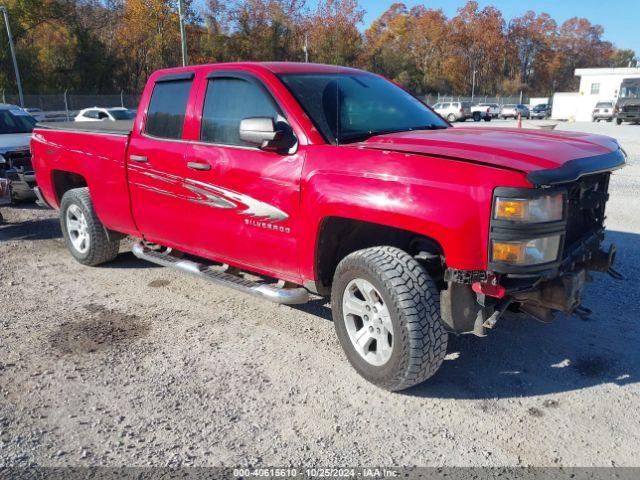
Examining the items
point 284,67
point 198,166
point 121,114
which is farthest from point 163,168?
point 121,114

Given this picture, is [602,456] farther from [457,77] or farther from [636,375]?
[457,77]

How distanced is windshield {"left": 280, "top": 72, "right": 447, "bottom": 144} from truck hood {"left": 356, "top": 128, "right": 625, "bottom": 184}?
0.69 ft

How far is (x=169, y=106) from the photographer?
4750mm

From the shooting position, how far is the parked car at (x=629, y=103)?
33.0m

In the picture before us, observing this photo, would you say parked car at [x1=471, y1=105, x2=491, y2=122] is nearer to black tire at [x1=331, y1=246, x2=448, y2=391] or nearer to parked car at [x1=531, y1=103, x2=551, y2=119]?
parked car at [x1=531, y1=103, x2=551, y2=119]

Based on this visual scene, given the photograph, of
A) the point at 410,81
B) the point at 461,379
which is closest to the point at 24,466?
the point at 461,379

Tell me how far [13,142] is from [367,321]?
27.0 feet

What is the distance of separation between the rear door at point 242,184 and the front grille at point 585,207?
1687 mm

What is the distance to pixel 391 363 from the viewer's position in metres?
3.27

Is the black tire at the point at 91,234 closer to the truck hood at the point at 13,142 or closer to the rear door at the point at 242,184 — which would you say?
the rear door at the point at 242,184

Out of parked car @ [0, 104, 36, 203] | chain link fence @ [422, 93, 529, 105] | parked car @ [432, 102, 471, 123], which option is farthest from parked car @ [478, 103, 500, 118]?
parked car @ [0, 104, 36, 203]

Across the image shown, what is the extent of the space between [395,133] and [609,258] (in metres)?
1.67

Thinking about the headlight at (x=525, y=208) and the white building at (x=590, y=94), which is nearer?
the headlight at (x=525, y=208)

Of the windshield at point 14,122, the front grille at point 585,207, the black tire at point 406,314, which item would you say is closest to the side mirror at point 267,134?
the black tire at point 406,314
